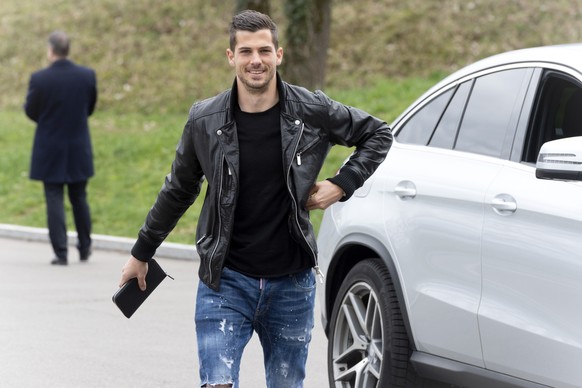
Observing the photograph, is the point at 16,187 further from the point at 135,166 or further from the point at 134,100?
the point at 134,100

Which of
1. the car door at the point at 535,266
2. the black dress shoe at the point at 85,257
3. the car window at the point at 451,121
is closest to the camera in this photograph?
the car door at the point at 535,266

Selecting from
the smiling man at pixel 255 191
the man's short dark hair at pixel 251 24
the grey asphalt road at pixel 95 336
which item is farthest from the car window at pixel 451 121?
the grey asphalt road at pixel 95 336

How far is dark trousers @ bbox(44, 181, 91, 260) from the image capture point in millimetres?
12828

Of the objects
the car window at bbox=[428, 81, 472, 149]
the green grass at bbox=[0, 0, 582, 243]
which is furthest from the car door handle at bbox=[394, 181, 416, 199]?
the green grass at bbox=[0, 0, 582, 243]

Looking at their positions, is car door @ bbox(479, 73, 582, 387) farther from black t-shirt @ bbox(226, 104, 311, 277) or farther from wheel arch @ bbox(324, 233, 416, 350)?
black t-shirt @ bbox(226, 104, 311, 277)

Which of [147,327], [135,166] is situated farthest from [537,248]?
[135,166]

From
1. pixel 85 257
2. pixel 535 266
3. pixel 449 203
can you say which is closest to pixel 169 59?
pixel 85 257

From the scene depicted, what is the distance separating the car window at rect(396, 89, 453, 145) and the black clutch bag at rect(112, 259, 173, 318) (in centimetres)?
157

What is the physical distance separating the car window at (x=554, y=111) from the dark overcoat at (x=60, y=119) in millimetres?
8200

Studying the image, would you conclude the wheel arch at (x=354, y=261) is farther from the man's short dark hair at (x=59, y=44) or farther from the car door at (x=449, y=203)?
the man's short dark hair at (x=59, y=44)

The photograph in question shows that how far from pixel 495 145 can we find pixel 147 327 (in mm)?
4533

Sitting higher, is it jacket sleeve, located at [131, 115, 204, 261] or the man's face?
the man's face

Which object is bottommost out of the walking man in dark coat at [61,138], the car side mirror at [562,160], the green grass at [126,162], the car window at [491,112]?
the green grass at [126,162]

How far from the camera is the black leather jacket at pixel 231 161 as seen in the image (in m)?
4.75
